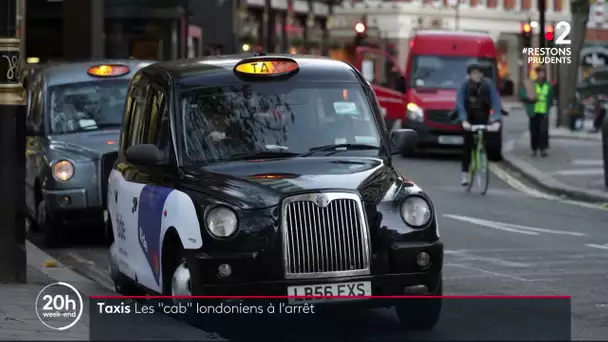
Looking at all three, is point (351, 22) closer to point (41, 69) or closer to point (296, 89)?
point (41, 69)

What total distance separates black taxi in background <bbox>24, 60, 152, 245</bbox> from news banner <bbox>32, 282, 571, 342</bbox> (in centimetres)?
603

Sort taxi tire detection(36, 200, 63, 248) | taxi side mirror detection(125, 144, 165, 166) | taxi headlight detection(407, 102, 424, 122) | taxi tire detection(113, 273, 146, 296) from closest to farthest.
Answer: taxi side mirror detection(125, 144, 165, 166) → taxi tire detection(113, 273, 146, 296) → taxi tire detection(36, 200, 63, 248) → taxi headlight detection(407, 102, 424, 122)

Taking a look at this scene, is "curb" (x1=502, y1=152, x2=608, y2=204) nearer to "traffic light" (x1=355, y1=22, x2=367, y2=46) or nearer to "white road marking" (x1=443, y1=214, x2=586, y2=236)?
"white road marking" (x1=443, y1=214, x2=586, y2=236)

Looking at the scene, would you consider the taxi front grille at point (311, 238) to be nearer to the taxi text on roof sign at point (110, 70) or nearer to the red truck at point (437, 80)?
the taxi text on roof sign at point (110, 70)

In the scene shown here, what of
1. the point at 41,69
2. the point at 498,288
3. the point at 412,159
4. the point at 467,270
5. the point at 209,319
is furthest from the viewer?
the point at 412,159

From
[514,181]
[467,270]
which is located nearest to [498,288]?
[467,270]

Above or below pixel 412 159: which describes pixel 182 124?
above

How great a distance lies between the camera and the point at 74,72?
1708 cm

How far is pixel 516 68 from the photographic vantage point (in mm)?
92375

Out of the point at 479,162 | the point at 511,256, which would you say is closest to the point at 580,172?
the point at 479,162

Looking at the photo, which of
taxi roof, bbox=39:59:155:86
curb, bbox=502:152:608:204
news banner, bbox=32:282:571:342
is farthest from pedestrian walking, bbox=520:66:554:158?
news banner, bbox=32:282:571:342

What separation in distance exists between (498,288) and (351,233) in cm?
325

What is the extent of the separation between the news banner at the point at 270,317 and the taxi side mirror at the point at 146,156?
2.98ft

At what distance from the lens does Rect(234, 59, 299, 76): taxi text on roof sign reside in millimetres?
10555
